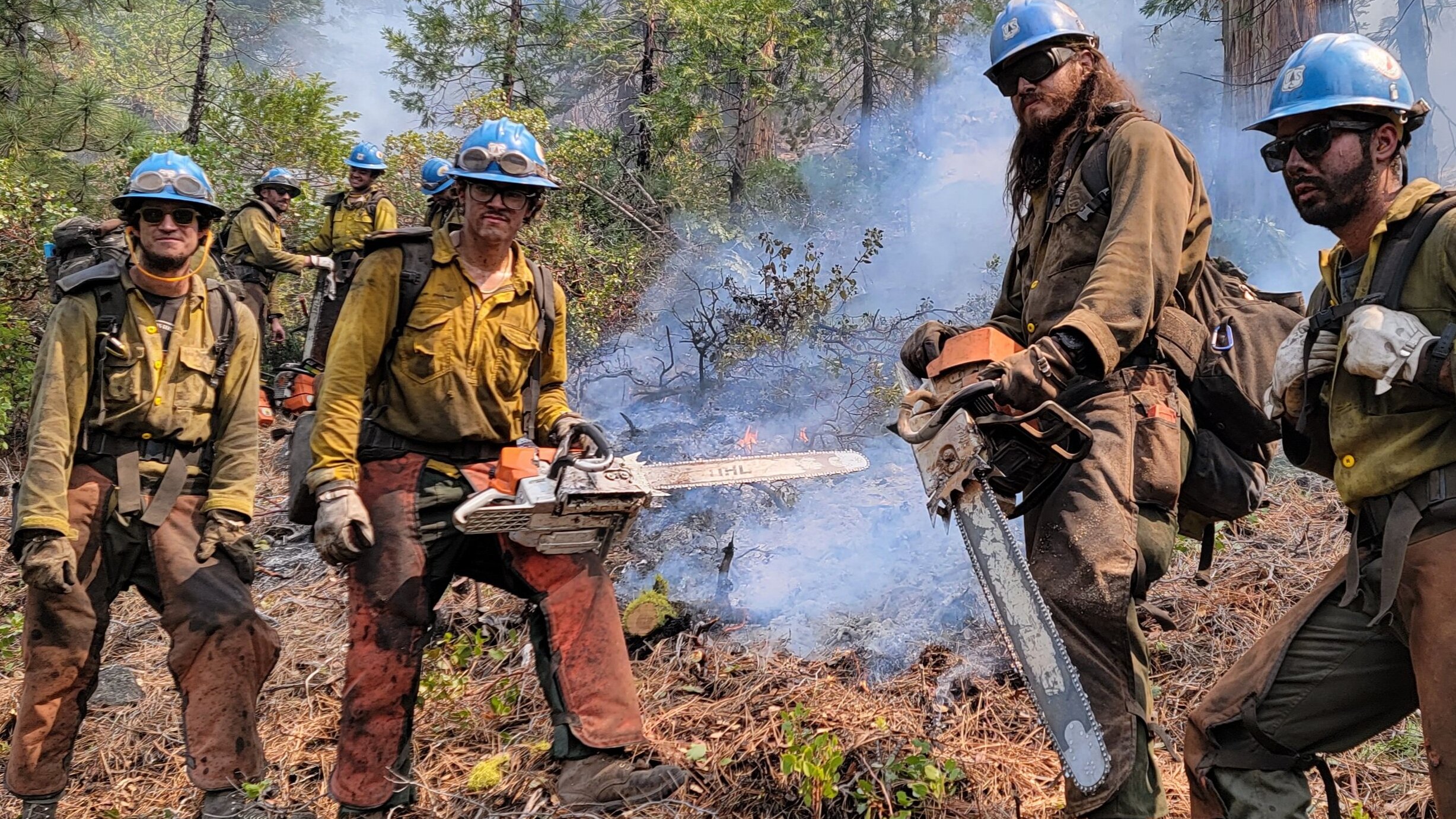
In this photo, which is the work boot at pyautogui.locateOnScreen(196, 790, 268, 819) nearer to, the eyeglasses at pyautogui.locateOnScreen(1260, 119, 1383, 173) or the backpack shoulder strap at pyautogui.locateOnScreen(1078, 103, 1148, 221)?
the backpack shoulder strap at pyautogui.locateOnScreen(1078, 103, 1148, 221)

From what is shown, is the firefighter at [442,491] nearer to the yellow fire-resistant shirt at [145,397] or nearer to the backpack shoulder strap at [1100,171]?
the yellow fire-resistant shirt at [145,397]

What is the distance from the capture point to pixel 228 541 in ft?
12.1

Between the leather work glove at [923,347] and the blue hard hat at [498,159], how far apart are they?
137 cm

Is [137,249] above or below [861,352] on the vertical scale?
above

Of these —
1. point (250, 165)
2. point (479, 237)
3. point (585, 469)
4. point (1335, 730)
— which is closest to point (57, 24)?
point (250, 165)

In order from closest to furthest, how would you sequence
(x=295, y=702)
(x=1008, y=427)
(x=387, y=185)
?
1. (x=1008, y=427)
2. (x=295, y=702)
3. (x=387, y=185)

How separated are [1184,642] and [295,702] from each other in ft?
13.7

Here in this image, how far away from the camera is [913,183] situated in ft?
44.9

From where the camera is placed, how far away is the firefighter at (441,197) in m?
3.93

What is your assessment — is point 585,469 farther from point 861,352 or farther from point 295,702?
point 861,352

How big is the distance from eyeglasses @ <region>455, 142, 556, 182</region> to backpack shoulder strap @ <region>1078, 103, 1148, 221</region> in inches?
72.3

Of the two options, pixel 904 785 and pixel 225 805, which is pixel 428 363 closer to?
pixel 225 805

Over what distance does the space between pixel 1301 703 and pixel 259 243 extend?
336 inches

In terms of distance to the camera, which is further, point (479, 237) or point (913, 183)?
point (913, 183)
